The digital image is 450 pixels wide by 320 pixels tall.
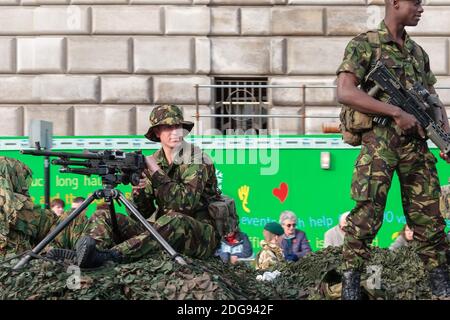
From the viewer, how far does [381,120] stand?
19.6ft

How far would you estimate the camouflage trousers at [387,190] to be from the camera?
5.89 metres

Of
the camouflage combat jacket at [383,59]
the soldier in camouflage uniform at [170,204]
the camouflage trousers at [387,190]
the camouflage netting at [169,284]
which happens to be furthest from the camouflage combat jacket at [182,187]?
the camouflage combat jacket at [383,59]

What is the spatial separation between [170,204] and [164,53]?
821 centimetres

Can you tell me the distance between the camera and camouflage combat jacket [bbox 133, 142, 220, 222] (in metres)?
6.81

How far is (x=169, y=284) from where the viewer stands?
223 inches

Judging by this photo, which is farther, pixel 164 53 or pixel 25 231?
pixel 164 53

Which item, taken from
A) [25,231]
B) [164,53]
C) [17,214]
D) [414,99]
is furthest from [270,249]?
[164,53]

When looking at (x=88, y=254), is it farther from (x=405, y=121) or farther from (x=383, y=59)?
(x=383, y=59)

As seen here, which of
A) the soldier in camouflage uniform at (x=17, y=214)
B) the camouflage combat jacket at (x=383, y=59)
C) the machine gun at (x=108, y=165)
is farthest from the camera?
the soldier in camouflage uniform at (x=17, y=214)

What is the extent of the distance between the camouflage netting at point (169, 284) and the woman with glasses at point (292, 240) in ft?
9.56

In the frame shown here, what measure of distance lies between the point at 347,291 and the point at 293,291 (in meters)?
0.65

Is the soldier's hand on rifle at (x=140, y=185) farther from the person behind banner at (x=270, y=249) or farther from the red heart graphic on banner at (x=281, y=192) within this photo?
the red heart graphic on banner at (x=281, y=192)

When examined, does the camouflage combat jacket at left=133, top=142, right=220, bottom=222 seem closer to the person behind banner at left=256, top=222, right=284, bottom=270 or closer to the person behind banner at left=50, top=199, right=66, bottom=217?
the person behind banner at left=256, top=222, right=284, bottom=270
